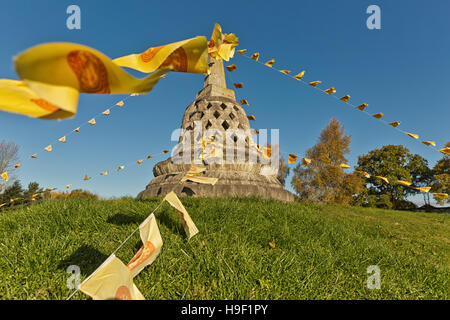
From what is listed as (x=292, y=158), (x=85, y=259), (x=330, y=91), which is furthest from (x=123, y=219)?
(x=330, y=91)

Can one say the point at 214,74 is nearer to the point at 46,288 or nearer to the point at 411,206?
the point at 46,288

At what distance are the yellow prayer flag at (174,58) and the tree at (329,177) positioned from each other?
18097mm

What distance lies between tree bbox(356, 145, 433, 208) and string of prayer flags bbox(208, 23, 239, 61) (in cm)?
2821

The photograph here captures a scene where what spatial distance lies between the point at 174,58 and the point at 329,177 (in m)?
20.8

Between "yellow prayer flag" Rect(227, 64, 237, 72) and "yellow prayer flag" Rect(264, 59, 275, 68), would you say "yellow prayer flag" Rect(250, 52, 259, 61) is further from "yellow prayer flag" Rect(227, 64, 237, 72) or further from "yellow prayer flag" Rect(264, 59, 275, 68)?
"yellow prayer flag" Rect(227, 64, 237, 72)

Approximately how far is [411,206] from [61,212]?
33.2 m

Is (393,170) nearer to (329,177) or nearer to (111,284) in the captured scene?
(329,177)

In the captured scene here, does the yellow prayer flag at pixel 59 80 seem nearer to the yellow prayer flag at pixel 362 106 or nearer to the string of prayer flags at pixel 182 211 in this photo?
the string of prayer flags at pixel 182 211

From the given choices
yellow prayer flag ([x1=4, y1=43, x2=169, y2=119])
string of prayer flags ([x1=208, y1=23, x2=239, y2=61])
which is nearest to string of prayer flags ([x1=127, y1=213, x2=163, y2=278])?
yellow prayer flag ([x1=4, y1=43, x2=169, y2=119])

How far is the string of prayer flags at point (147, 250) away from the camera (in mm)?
1529

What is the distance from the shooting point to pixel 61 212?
9.29 ft

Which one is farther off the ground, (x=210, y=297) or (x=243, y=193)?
(x=243, y=193)

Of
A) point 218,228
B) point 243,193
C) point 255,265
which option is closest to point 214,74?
point 243,193

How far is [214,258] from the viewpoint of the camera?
1901mm
